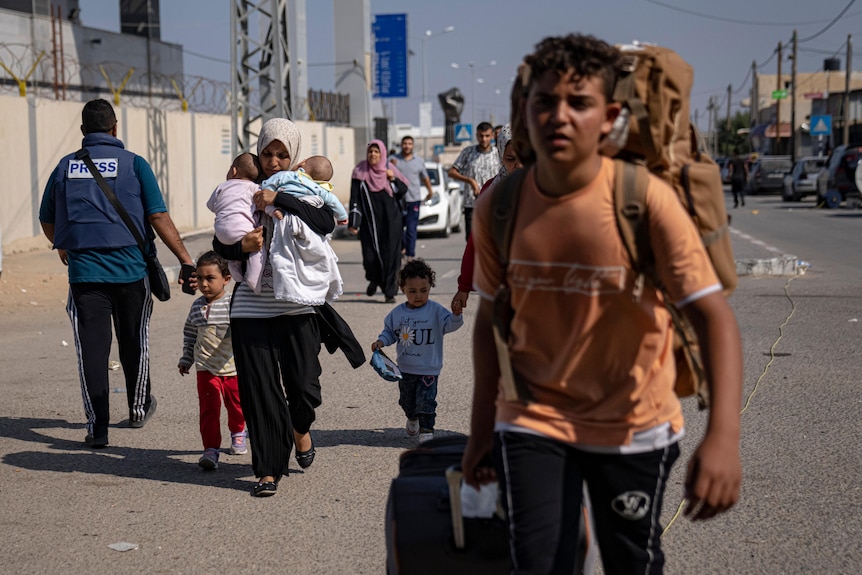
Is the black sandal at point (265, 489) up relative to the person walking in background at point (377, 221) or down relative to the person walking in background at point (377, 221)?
down

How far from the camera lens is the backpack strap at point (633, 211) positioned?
2801mm

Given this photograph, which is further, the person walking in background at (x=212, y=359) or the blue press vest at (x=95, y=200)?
the blue press vest at (x=95, y=200)

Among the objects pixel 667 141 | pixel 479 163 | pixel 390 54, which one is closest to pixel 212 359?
pixel 667 141

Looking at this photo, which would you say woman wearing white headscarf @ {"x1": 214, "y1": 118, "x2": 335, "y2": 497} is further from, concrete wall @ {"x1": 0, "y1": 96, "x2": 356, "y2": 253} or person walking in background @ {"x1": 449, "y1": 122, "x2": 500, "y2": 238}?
concrete wall @ {"x1": 0, "y1": 96, "x2": 356, "y2": 253}

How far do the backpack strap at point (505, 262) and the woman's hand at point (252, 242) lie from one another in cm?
296

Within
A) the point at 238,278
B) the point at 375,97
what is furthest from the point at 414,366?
the point at 375,97

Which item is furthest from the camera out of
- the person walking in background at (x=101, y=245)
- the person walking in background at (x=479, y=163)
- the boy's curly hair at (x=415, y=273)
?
the person walking in background at (x=479, y=163)

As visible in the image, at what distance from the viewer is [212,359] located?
6.49 meters

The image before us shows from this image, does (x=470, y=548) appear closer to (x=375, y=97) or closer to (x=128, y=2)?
(x=128, y=2)

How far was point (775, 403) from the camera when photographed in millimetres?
7656

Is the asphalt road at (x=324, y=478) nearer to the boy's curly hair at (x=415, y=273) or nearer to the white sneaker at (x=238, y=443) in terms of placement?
the white sneaker at (x=238, y=443)

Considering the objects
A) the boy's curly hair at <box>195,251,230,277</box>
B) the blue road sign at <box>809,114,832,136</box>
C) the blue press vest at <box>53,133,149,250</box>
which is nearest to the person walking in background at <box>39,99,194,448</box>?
the blue press vest at <box>53,133,149,250</box>

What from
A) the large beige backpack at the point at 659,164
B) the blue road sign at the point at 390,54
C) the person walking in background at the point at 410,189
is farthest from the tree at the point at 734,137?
the large beige backpack at the point at 659,164

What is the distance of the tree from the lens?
126525mm
